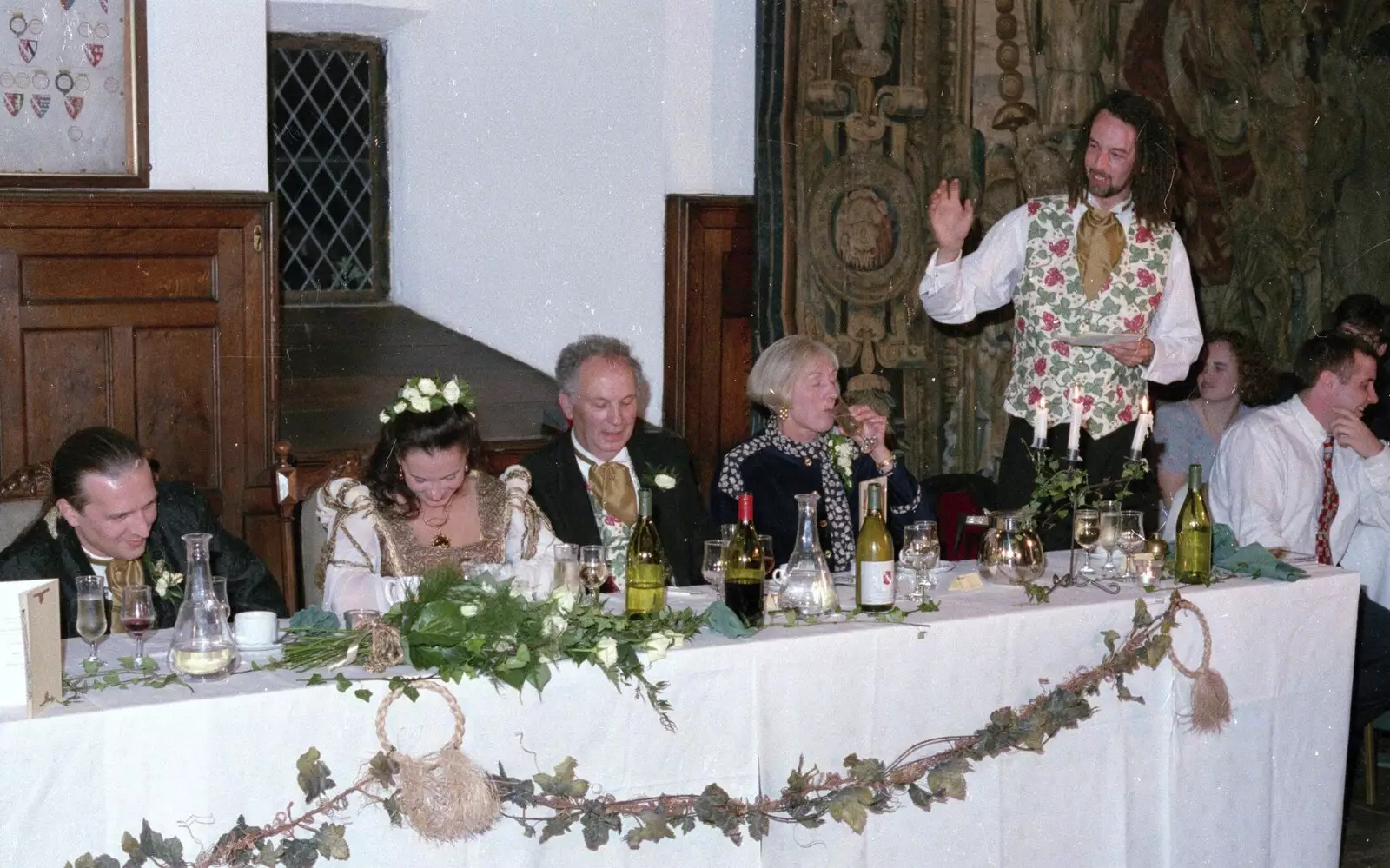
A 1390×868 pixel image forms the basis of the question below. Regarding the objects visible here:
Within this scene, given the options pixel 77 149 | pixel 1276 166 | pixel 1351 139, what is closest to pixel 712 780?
pixel 77 149

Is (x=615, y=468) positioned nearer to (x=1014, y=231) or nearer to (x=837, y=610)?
(x=837, y=610)

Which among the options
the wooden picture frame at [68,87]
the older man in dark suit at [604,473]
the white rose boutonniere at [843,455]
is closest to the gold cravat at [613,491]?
the older man in dark suit at [604,473]

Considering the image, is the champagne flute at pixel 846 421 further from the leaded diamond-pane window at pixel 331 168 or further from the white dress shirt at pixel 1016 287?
the leaded diamond-pane window at pixel 331 168

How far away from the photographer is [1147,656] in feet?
10.5

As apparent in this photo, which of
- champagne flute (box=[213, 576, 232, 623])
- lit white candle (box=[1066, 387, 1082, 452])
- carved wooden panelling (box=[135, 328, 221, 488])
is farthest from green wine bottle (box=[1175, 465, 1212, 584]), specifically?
carved wooden panelling (box=[135, 328, 221, 488])

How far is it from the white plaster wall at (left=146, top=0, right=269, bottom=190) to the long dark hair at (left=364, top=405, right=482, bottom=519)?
1554 mm

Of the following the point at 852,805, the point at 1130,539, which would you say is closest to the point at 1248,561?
the point at 1130,539

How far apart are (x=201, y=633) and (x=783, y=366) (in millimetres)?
1971

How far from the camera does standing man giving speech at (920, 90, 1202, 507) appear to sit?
4.39 meters

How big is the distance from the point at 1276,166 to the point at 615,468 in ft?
13.1

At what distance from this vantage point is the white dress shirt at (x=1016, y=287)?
14.5 ft

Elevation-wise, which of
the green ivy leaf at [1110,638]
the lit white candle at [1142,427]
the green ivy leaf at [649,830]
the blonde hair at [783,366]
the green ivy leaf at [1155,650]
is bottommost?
the green ivy leaf at [649,830]

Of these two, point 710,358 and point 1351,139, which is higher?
point 1351,139

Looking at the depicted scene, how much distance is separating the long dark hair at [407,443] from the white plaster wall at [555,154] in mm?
2120
